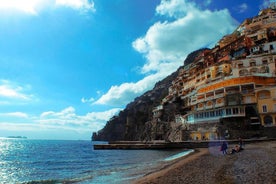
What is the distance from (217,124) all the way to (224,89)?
29.5ft

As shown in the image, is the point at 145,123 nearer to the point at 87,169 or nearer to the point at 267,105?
the point at 267,105

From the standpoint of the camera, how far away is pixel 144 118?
128500 mm

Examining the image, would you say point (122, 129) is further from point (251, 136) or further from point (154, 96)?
point (251, 136)

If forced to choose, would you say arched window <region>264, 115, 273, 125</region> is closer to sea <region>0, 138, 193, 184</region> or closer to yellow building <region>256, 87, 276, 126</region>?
yellow building <region>256, 87, 276, 126</region>

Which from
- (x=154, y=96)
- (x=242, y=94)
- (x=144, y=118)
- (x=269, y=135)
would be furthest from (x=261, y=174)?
(x=154, y=96)

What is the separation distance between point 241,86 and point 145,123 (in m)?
57.5

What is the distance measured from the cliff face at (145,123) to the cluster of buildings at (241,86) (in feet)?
16.7

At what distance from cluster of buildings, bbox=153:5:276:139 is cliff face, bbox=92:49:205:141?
16.7 ft

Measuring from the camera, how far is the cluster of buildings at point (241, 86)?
171ft

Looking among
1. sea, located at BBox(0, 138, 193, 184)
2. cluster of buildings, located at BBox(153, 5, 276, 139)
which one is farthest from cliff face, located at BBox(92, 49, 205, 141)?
sea, located at BBox(0, 138, 193, 184)

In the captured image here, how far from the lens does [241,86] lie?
2189 inches

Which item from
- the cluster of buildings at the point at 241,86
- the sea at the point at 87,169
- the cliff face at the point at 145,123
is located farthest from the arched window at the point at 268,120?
the cliff face at the point at 145,123

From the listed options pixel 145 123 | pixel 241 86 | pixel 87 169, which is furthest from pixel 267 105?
pixel 145 123

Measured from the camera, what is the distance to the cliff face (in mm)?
82981
